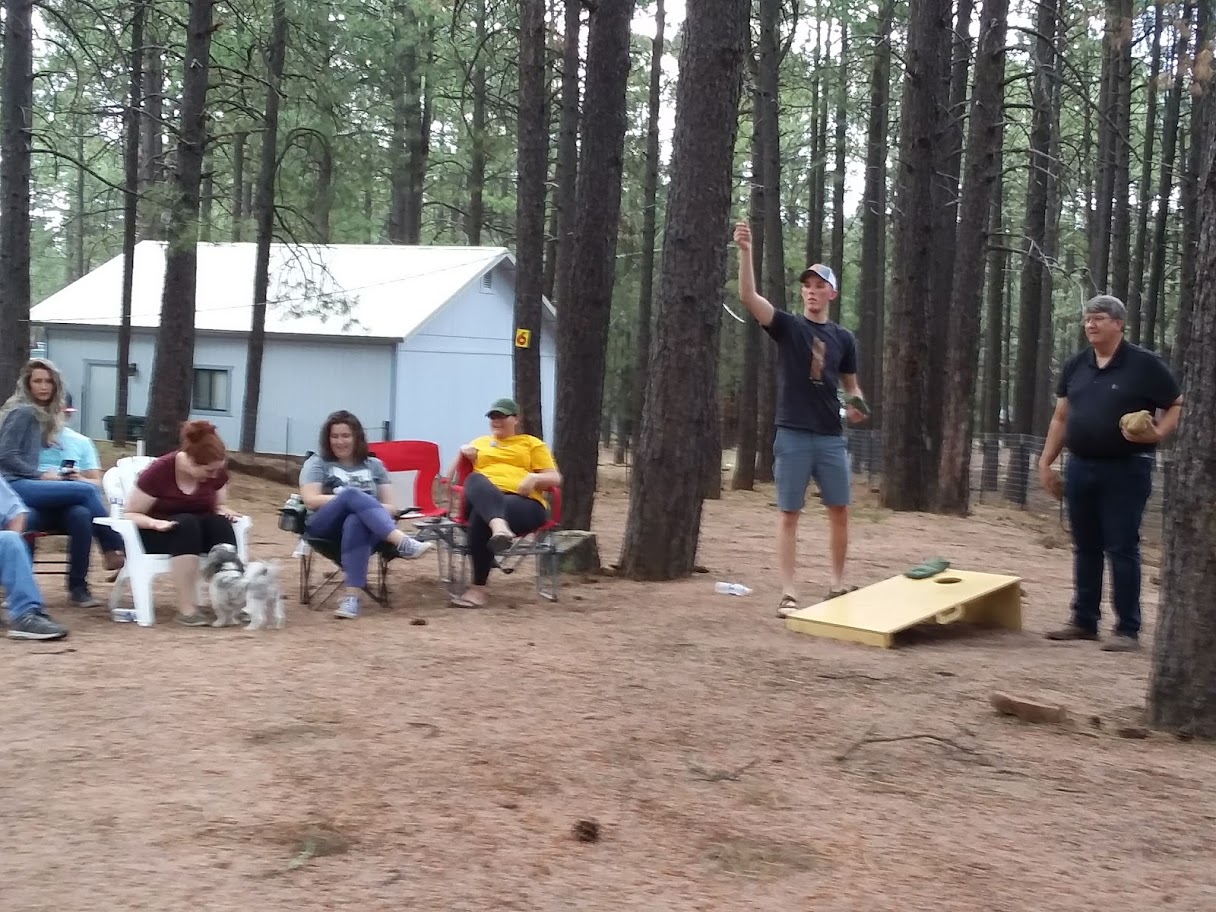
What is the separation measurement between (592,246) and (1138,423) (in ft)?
14.7

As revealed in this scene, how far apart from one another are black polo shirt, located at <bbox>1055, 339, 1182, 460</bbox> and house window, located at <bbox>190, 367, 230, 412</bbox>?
21.3 metres

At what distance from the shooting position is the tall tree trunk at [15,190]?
12.3 meters

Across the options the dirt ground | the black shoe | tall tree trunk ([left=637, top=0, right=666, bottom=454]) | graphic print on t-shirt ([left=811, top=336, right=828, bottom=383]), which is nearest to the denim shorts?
graphic print on t-shirt ([left=811, top=336, right=828, bottom=383])

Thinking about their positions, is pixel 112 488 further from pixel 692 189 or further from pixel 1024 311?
pixel 1024 311

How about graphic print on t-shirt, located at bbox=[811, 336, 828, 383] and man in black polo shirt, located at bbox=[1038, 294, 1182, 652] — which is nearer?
man in black polo shirt, located at bbox=[1038, 294, 1182, 652]

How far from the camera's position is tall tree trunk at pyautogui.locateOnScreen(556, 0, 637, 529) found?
939cm

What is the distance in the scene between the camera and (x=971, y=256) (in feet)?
50.4

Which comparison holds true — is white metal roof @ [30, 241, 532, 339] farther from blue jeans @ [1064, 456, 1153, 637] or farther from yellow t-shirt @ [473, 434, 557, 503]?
blue jeans @ [1064, 456, 1153, 637]

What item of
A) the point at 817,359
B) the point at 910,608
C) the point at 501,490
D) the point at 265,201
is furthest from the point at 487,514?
the point at 265,201

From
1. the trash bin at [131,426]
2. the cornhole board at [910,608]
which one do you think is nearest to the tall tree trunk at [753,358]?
the trash bin at [131,426]

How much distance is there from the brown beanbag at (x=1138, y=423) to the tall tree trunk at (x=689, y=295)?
9.73 ft

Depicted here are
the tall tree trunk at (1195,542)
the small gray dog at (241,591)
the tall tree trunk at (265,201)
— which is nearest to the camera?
the tall tree trunk at (1195,542)

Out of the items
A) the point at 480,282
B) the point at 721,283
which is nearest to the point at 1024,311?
the point at 480,282

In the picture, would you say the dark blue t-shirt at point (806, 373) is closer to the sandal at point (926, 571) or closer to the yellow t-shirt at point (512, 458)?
the sandal at point (926, 571)
